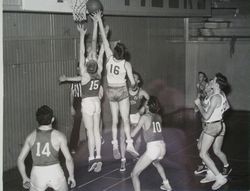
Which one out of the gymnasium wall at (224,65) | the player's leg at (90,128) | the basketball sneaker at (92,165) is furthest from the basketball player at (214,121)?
the gymnasium wall at (224,65)

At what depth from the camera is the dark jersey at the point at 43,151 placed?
236 inches

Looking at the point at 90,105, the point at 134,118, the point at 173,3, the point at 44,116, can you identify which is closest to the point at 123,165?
the point at 134,118

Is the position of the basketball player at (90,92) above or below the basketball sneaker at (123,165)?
above

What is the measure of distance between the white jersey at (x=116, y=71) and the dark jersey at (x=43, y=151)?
343 cm

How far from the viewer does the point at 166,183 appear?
26.8ft

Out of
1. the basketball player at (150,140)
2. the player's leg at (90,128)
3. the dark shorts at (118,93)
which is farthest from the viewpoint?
the dark shorts at (118,93)

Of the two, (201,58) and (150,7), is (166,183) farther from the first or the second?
(201,58)

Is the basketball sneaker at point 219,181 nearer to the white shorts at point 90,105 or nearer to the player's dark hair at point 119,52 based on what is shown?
the white shorts at point 90,105

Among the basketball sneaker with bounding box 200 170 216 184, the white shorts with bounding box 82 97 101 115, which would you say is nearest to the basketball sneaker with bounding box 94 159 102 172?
the white shorts with bounding box 82 97 101 115

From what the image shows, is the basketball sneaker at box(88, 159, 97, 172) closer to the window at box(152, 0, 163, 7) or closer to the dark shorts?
the dark shorts

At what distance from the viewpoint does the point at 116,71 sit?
9.19 meters

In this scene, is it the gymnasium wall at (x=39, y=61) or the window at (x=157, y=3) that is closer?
the gymnasium wall at (x=39, y=61)

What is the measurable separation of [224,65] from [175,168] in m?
8.49

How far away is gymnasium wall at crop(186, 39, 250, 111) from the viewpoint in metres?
17.0
